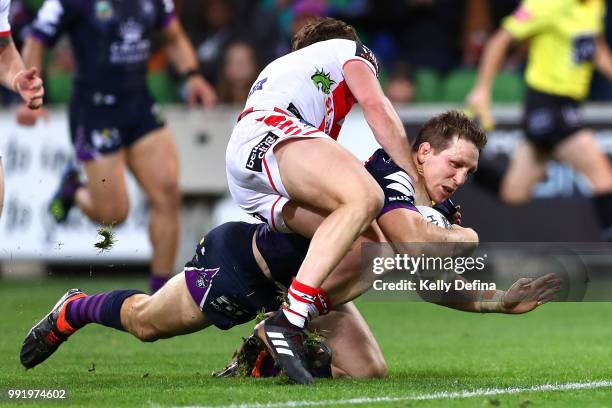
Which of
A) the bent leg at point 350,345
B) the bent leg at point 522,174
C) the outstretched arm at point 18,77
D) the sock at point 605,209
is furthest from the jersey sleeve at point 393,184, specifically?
the bent leg at point 522,174

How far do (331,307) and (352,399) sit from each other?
30.8 inches

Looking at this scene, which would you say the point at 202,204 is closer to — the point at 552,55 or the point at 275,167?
the point at 552,55

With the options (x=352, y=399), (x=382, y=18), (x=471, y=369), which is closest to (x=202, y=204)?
(x=382, y=18)

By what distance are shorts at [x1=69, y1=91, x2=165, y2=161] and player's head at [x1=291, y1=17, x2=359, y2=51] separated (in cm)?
330

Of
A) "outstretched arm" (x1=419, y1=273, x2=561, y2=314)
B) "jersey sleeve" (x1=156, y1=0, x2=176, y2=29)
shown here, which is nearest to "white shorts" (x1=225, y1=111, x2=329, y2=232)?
"outstretched arm" (x1=419, y1=273, x2=561, y2=314)

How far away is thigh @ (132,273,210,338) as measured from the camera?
6145 millimetres

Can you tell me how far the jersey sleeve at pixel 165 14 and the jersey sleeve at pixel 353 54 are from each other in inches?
152

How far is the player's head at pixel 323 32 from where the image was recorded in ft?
21.0

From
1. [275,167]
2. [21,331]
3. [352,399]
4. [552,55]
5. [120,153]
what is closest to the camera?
[352,399]

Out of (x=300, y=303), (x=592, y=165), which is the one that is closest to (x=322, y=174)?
(x=300, y=303)

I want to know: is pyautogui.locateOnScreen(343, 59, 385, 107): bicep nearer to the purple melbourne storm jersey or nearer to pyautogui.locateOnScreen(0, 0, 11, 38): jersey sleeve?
pyautogui.locateOnScreen(0, 0, 11, 38): jersey sleeve

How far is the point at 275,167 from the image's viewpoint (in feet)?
18.6

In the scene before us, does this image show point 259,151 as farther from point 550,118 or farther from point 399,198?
point 550,118

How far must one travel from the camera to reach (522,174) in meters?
12.2
